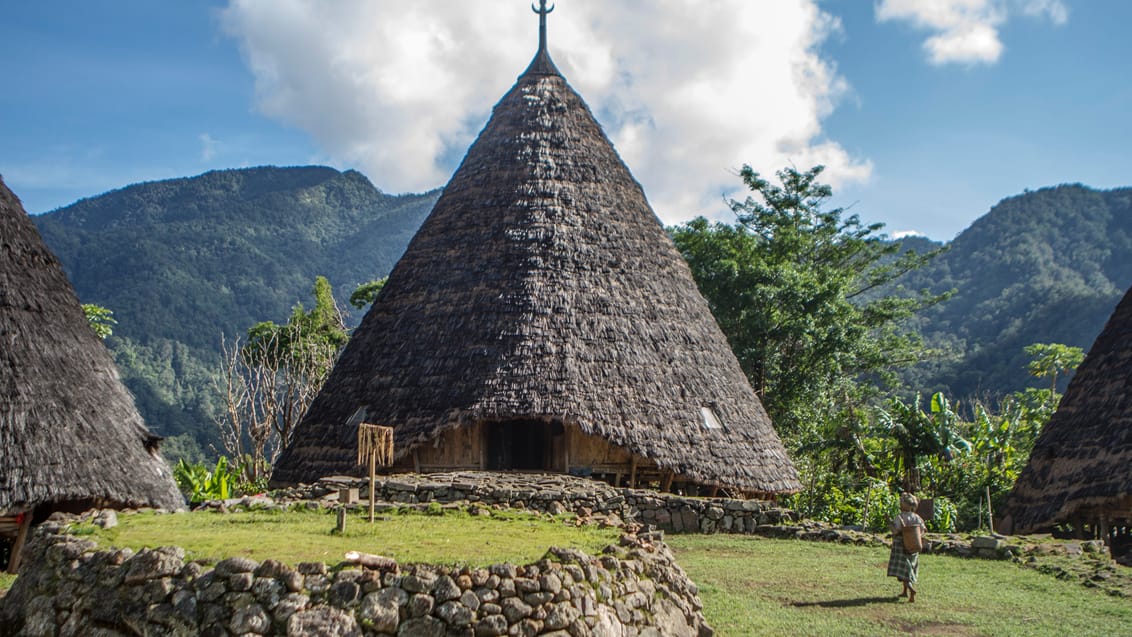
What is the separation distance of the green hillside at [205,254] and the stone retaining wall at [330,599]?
36267 mm

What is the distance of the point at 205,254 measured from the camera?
60.3 metres

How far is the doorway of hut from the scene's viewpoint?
15477mm

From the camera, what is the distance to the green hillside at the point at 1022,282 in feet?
118

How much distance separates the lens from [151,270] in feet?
183

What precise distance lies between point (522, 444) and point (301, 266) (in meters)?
49.7

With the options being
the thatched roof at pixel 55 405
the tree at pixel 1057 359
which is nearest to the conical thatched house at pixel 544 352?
the thatched roof at pixel 55 405

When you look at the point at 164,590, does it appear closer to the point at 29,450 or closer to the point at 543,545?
the point at 543,545

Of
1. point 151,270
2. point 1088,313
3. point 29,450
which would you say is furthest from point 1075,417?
point 151,270

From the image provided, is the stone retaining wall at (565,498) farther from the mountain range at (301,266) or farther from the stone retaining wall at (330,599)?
the mountain range at (301,266)

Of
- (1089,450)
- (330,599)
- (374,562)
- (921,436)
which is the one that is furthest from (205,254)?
(330,599)

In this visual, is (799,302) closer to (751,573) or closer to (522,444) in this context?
(522,444)

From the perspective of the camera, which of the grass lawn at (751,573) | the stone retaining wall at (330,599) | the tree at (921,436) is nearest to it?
the stone retaining wall at (330,599)

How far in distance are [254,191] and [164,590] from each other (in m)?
67.5

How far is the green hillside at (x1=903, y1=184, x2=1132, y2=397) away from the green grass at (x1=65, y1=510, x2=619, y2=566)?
27.9 metres
